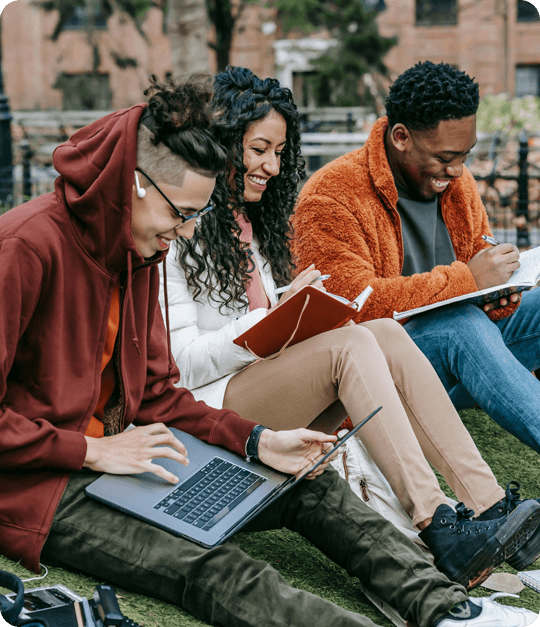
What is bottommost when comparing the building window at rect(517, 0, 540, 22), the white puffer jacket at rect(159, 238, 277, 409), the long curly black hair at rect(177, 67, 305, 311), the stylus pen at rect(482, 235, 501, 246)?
the white puffer jacket at rect(159, 238, 277, 409)

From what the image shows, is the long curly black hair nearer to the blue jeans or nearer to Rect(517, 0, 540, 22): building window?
the blue jeans

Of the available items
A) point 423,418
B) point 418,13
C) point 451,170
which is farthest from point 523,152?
point 418,13

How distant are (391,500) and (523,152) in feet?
18.3

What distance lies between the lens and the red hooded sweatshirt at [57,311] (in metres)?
1.82

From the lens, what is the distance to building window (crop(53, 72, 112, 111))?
20234 millimetres

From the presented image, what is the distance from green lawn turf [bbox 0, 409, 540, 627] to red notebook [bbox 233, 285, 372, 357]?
24.2 inches

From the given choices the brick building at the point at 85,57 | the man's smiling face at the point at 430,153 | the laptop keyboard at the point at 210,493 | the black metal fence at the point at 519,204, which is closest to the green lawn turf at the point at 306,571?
the laptop keyboard at the point at 210,493

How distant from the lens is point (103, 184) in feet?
6.18

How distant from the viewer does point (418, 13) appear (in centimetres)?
2016

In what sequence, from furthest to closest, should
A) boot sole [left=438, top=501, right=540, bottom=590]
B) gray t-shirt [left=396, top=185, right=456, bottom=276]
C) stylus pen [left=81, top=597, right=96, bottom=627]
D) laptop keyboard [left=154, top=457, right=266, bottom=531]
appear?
gray t-shirt [left=396, top=185, right=456, bottom=276] < boot sole [left=438, top=501, right=540, bottom=590] < laptop keyboard [left=154, top=457, right=266, bottom=531] < stylus pen [left=81, top=597, right=96, bottom=627]

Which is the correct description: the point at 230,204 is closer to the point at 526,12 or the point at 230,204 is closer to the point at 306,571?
the point at 306,571

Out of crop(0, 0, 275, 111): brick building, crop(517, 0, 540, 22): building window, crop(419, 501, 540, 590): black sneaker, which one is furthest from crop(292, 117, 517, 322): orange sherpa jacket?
crop(517, 0, 540, 22): building window

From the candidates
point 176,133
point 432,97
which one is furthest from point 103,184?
point 432,97

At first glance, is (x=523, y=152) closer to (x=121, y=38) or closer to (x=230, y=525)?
(x=230, y=525)
